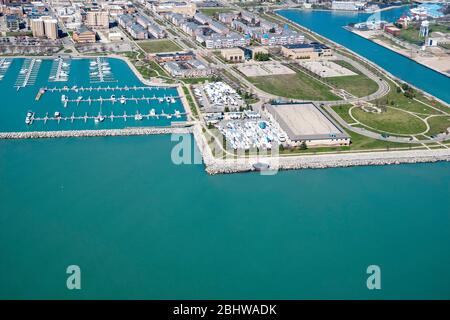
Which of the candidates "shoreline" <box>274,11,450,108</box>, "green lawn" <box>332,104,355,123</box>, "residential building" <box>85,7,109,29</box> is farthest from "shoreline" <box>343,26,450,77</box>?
"residential building" <box>85,7,109,29</box>

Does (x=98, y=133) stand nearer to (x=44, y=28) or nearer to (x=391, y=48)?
(x=44, y=28)

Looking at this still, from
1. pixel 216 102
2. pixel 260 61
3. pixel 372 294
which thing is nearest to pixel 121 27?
pixel 260 61

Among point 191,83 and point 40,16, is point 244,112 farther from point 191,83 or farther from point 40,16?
point 40,16

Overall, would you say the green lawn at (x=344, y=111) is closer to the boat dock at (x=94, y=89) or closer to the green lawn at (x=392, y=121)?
the green lawn at (x=392, y=121)

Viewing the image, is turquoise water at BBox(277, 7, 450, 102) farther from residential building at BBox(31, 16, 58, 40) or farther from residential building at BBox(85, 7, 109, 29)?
residential building at BBox(31, 16, 58, 40)

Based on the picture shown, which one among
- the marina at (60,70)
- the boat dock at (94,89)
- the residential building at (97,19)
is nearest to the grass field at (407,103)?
the boat dock at (94,89)

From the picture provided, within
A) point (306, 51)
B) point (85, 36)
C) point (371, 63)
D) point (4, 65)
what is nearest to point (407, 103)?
point (371, 63)

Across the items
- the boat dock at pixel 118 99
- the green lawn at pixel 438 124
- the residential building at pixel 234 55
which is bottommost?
the green lawn at pixel 438 124
